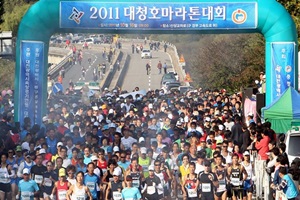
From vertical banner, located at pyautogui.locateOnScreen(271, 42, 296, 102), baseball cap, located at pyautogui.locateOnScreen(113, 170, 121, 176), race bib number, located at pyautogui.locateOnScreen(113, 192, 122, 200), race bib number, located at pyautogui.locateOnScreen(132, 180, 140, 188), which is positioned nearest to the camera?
race bib number, located at pyautogui.locateOnScreen(113, 192, 122, 200)

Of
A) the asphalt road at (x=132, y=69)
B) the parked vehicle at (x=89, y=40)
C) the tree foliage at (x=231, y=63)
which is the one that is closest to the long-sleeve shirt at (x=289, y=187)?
the tree foliage at (x=231, y=63)

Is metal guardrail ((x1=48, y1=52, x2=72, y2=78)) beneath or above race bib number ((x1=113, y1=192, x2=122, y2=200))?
above

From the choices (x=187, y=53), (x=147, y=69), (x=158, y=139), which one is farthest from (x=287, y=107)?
(x=187, y=53)

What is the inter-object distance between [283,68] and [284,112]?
4785mm

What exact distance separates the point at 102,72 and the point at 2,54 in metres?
40.7

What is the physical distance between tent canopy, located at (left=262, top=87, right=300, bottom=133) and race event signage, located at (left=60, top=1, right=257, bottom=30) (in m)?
4.56

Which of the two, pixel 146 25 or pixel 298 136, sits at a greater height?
pixel 146 25

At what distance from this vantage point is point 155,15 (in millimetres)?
26281

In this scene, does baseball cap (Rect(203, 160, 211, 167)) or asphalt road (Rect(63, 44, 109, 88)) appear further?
asphalt road (Rect(63, 44, 109, 88))

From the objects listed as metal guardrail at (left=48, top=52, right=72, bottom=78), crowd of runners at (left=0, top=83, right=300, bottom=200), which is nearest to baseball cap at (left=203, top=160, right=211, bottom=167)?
crowd of runners at (left=0, top=83, right=300, bottom=200)

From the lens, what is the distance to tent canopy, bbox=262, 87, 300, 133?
21219mm

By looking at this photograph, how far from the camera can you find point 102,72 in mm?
74875

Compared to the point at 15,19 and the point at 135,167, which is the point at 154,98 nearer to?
the point at 135,167

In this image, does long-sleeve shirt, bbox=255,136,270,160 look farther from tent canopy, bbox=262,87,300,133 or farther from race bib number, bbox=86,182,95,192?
race bib number, bbox=86,182,95,192
